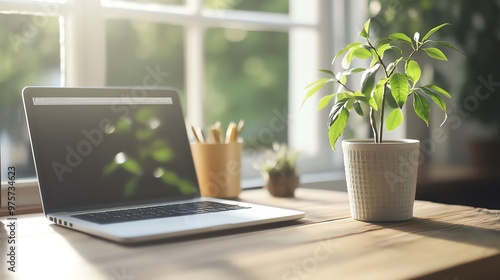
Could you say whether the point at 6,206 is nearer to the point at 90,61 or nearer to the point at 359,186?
the point at 90,61

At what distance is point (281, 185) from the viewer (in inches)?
60.6

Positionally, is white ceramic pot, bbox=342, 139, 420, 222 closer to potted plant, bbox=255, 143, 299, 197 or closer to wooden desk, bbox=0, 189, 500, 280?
wooden desk, bbox=0, 189, 500, 280

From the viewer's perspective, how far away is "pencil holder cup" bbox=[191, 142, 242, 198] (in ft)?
4.89

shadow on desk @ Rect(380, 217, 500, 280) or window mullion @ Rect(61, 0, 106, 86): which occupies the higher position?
window mullion @ Rect(61, 0, 106, 86)

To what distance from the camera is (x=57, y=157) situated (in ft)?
3.97

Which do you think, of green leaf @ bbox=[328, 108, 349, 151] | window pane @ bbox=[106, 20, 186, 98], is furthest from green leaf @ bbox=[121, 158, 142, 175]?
window pane @ bbox=[106, 20, 186, 98]

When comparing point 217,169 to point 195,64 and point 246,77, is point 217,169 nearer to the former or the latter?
point 195,64

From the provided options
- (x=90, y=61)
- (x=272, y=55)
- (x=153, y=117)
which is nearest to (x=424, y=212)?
(x=153, y=117)

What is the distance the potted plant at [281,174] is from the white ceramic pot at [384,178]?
399 millimetres

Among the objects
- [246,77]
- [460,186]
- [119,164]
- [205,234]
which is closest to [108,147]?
[119,164]

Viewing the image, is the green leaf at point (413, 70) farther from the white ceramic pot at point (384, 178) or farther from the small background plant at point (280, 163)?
the small background plant at point (280, 163)

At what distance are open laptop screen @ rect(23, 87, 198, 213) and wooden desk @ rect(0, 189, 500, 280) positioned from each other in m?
0.11

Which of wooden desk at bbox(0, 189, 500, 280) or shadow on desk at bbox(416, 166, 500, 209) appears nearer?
wooden desk at bbox(0, 189, 500, 280)

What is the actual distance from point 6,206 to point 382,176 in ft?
2.85
